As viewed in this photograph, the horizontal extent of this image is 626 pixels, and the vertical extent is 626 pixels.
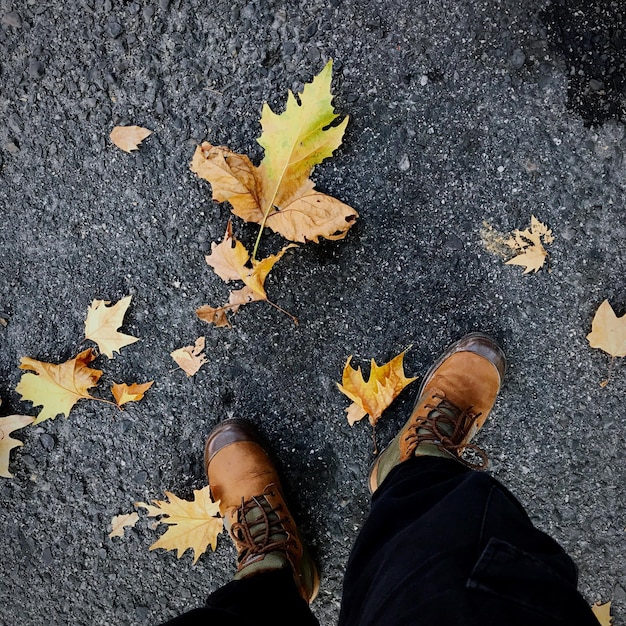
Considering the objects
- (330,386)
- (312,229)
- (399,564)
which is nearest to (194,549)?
(330,386)

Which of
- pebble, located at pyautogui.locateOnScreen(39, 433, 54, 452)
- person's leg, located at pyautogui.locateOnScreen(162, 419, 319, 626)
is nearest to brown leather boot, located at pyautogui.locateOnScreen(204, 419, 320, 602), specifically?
person's leg, located at pyautogui.locateOnScreen(162, 419, 319, 626)

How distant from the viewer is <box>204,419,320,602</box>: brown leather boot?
1746 mm

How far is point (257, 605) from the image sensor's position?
1.52 metres

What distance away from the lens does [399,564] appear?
1.28 meters

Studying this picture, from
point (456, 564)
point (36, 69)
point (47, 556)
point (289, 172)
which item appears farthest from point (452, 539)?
point (36, 69)

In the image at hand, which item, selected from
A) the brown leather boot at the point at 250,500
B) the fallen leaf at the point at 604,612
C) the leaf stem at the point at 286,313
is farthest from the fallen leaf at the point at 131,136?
the fallen leaf at the point at 604,612

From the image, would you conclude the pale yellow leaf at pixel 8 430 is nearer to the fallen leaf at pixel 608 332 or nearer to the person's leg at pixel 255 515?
the person's leg at pixel 255 515

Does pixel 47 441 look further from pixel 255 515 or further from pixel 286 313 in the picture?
pixel 286 313

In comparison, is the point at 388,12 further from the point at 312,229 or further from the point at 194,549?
the point at 194,549

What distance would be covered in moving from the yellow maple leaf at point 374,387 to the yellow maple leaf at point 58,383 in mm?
860

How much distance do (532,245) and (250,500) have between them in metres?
1.25

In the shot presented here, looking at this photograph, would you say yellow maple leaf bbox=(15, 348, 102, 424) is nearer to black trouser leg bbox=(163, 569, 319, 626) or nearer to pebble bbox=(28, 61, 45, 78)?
black trouser leg bbox=(163, 569, 319, 626)

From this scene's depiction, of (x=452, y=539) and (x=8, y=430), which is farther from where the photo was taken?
(x=8, y=430)

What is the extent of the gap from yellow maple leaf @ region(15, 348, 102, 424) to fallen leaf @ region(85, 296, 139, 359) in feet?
0.18
